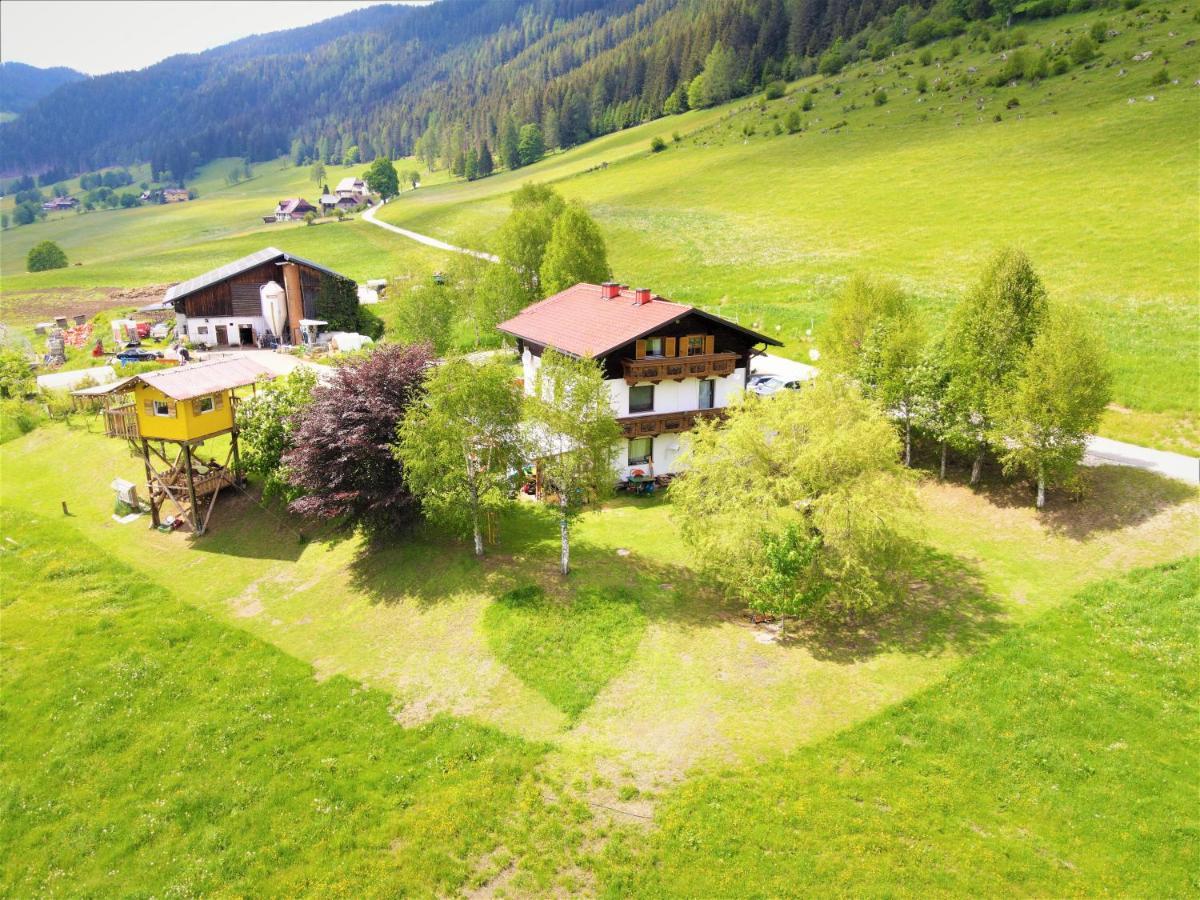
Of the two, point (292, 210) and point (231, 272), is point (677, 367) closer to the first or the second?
point (231, 272)

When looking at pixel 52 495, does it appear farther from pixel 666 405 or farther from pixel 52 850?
pixel 666 405

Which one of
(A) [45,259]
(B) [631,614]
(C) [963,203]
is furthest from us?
(A) [45,259]

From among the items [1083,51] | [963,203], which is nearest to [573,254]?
[963,203]

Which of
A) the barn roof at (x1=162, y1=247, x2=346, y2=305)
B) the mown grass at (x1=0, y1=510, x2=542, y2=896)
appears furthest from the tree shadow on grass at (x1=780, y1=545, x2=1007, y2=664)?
the barn roof at (x1=162, y1=247, x2=346, y2=305)


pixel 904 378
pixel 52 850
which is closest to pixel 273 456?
pixel 52 850

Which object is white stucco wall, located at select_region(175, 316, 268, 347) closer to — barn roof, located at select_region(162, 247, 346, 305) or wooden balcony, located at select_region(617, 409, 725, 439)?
barn roof, located at select_region(162, 247, 346, 305)

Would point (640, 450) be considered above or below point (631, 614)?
above

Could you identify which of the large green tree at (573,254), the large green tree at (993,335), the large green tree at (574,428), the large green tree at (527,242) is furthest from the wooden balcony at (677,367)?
the large green tree at (527,242)
